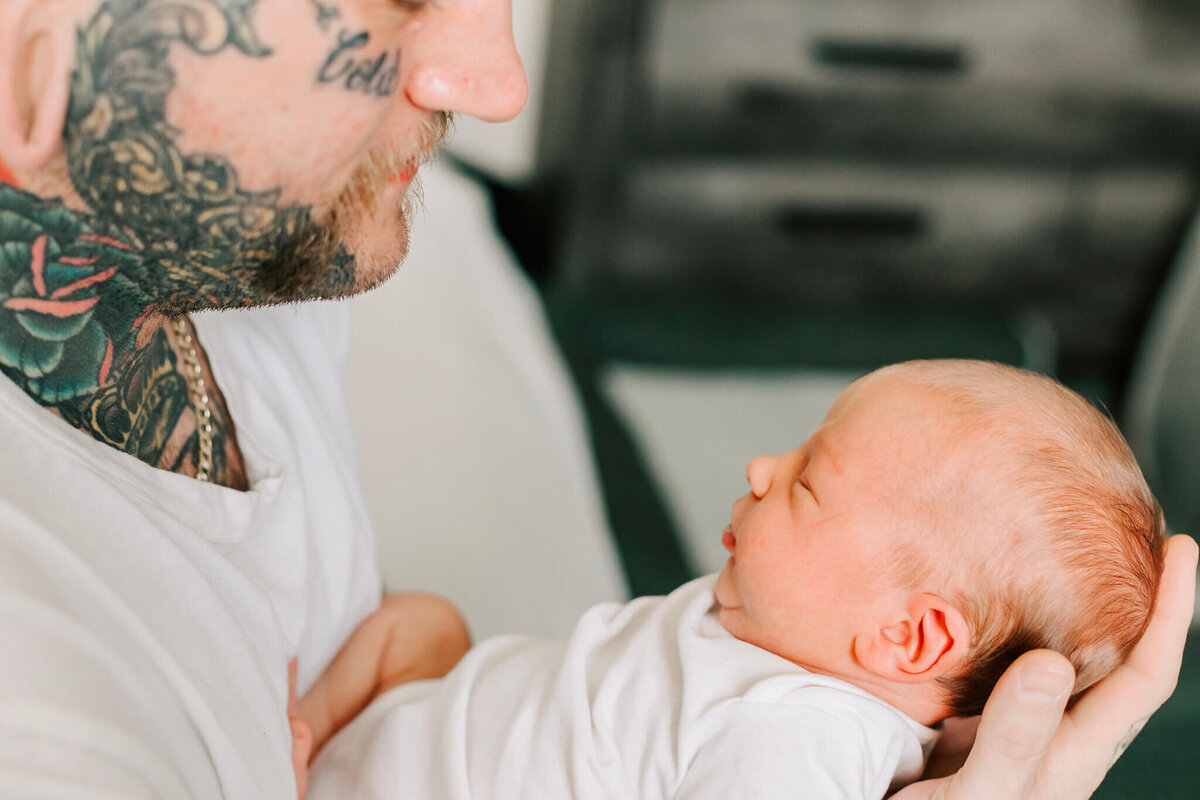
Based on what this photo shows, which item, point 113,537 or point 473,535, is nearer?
point 113,537

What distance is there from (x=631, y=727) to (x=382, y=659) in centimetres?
35

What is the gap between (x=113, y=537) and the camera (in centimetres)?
68

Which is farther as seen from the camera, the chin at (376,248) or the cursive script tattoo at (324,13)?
the chin at (376,248)

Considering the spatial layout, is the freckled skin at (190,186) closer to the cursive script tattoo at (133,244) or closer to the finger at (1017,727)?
the cursive script tattoo at (133,244)

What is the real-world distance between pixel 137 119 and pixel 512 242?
1.52 metres

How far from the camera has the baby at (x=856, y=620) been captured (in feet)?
2.60

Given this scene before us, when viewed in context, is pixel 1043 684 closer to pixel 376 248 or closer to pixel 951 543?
pixel 951 543

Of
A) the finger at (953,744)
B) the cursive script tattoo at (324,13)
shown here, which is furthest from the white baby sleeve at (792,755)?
the cursive script tattoo at (324,13)

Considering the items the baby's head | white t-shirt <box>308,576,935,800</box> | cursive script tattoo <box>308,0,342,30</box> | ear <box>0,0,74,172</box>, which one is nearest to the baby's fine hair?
the baby's head

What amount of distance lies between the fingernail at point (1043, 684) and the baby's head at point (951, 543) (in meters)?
0.08

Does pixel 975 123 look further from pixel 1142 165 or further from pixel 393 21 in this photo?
pixel 393 21

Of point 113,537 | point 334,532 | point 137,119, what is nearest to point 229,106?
point 137,119

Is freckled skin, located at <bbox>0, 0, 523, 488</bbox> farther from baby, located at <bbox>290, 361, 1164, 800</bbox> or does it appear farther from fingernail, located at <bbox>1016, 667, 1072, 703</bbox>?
fingernail, located at <bbox>1016, 667, 1072, 703</bbox>

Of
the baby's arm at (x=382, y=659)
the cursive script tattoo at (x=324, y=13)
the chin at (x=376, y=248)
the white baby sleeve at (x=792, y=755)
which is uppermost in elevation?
the cursive script tattoo at (x=324, y=13)
